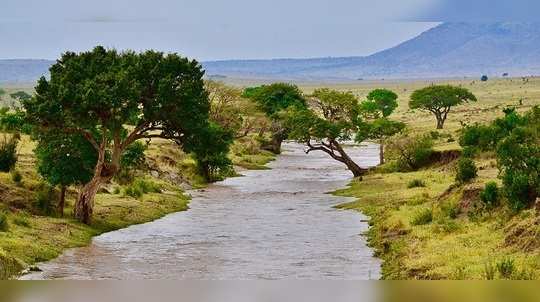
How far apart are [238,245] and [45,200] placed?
401 inches

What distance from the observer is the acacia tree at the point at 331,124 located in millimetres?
66000

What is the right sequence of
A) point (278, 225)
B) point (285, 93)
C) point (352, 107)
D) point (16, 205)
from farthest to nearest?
point (285, 93) < point (352, 107) < point (278, 225) < point (16, 205)

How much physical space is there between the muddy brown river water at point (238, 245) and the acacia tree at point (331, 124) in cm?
1144

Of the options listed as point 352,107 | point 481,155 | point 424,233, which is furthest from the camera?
point 352,107

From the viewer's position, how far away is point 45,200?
37062 mm

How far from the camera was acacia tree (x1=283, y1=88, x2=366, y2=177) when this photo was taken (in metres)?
66.0

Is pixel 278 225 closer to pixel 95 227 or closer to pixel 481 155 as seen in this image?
pixel 95 227

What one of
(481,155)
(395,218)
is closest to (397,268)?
(395,218)

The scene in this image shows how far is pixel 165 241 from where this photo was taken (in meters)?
33.3

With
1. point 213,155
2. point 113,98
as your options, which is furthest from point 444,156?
point 113,98

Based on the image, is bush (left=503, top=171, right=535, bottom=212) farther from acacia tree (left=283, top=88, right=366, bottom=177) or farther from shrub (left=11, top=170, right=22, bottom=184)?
acacia tree (left=283, top=88, right=366, bottom=177)

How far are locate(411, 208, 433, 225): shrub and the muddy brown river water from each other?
231 cm

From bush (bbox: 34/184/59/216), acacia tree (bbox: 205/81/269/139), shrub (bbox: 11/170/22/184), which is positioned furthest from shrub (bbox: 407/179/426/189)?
acacia tree (bbox: 205/81/269/139)

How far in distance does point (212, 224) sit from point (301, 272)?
47.5 feet
